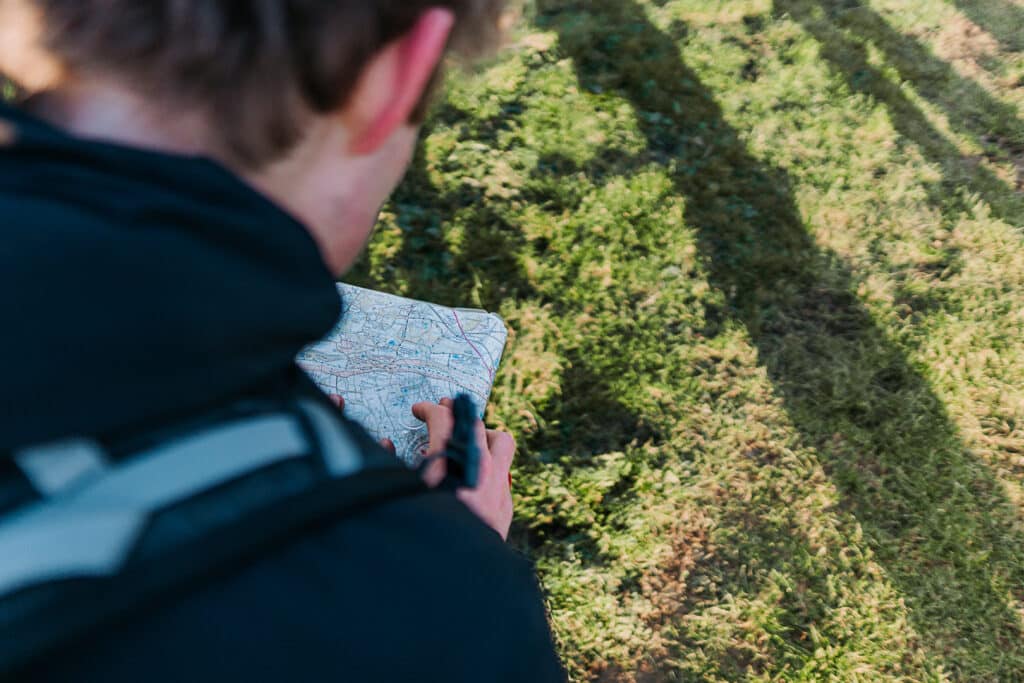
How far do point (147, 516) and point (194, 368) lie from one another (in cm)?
13

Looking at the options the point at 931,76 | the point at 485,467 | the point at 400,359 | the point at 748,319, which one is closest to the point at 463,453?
the point at 485,467

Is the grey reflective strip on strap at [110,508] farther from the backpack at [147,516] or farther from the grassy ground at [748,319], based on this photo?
the grassy ground at [748,319]

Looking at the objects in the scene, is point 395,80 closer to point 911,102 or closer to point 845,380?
point 845,380

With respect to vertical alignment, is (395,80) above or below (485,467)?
above

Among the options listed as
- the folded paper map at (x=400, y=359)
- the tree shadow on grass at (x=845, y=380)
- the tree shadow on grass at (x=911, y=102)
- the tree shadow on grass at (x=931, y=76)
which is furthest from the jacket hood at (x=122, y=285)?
the tree shadow on grass at (x=931, y=76)

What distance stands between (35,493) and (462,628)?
0.40 m

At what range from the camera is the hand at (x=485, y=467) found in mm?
1210

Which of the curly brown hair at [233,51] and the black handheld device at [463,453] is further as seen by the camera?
the black handheld device at [463,453]

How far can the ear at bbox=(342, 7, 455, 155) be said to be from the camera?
0.73m

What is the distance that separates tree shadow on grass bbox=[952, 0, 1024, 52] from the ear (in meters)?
4.96

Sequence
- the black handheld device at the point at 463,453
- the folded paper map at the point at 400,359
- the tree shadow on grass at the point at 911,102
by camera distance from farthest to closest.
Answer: the tree shadow on grass at the point at 911,102 < the folded paper map at the point at 400,359 < the black handheld device at the point at 463,453

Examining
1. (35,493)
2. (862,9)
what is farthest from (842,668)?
(862,9)

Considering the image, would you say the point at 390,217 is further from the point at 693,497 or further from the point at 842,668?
the point at 842,668

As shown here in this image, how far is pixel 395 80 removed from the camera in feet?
2.51
